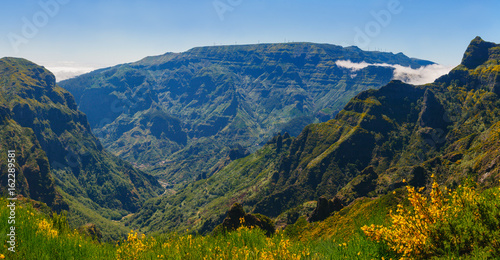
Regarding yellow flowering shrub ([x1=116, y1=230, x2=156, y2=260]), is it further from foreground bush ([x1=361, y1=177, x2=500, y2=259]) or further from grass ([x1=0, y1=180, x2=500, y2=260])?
foreground bush ([x1=361, y1=177, x2=500, y2=259])

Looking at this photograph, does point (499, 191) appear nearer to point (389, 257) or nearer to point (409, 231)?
point (409, 231)

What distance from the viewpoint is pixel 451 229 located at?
8.73m

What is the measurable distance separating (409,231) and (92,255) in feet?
40.0

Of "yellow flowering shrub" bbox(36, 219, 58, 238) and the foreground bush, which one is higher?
the foreground bush

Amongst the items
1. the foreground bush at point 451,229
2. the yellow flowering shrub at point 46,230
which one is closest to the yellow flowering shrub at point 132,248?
the yellow flowering shrub at point 46,230

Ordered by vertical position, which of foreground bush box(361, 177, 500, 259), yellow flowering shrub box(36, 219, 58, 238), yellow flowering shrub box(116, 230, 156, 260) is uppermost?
foreground bush box(361, 177, 500, 259)

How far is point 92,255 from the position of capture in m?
11.4

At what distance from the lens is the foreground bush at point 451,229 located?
832cm

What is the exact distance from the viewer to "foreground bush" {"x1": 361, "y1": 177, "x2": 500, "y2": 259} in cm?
832

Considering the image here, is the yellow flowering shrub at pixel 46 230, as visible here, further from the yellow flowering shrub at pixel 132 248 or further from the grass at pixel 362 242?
the yellow flowering shrub at pixel 132 248

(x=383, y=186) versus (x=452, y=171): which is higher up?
(x=452, y=171)

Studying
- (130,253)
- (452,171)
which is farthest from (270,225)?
(452,171)

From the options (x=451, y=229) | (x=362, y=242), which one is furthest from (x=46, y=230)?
(x=451, y=229)

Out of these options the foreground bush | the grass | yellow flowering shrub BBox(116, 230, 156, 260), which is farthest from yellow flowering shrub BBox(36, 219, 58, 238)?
the foreground bush
